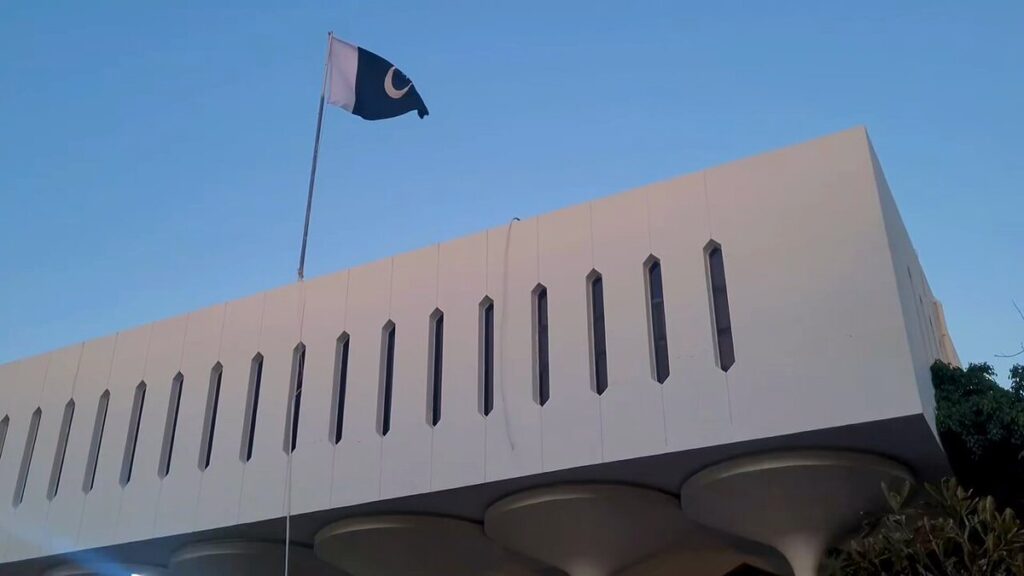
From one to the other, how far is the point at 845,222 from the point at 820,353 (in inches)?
70.6

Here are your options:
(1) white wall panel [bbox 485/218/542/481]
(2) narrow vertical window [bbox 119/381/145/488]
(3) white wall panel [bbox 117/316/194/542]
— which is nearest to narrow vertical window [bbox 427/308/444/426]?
(1) white wall panel [bbox 485/218/542/481]

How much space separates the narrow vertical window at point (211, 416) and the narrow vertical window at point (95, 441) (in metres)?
2.51

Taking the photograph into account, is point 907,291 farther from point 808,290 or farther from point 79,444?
point 79,444

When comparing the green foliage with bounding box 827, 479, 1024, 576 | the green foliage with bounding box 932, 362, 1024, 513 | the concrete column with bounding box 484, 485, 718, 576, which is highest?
the green foliage with bounding box 932, 362, 1024, 513

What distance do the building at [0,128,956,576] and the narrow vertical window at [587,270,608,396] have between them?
4cm

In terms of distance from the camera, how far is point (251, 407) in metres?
17.9

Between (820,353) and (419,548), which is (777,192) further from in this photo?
(419,548)

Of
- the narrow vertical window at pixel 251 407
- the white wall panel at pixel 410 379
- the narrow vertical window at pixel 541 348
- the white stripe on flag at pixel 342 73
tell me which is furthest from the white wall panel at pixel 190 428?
the narrow vertical window at pixel 541 348

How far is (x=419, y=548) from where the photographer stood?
16.9 meters

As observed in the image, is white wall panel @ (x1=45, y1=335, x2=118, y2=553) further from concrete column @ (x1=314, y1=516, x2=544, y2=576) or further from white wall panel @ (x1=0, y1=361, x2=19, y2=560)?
concrete column @ (x1=314, y1=516, x2=544, y2=576)

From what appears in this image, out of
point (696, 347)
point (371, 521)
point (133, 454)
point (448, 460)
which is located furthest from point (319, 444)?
point (696, 347)

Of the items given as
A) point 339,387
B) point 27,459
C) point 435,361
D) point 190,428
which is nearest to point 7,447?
point 27,459

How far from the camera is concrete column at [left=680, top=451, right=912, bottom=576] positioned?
13.4 m

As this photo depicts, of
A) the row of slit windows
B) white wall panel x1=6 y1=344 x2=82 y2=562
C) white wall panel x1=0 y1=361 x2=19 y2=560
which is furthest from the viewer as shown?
→ white wall panel x1=0 y1=361 x2=19 y2=560
